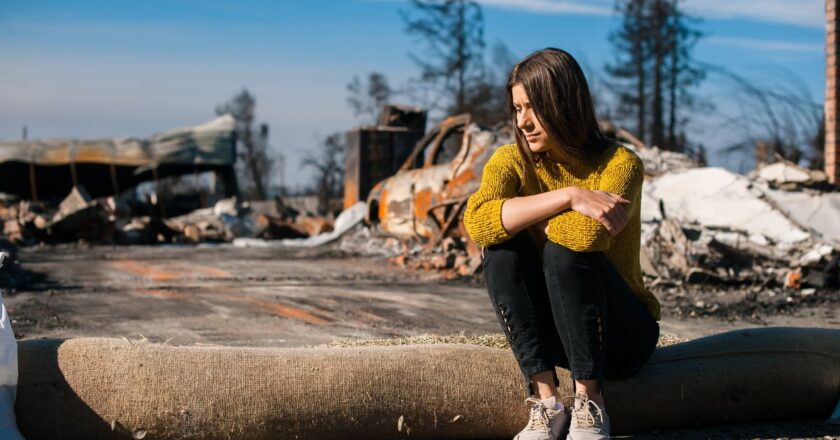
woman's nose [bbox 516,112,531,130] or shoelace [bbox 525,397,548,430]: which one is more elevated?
woman's nose [bbox 516,112,531,130]

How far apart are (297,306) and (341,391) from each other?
329 cm

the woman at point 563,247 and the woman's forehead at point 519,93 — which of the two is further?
the woman's forehead at point 519,93

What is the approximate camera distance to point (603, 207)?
238 cm

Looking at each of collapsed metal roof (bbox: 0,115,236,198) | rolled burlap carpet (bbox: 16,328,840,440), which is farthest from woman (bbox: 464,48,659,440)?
collapsed metal roof (bbox: 0,115,236,198)

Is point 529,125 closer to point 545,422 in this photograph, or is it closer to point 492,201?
point 492,201

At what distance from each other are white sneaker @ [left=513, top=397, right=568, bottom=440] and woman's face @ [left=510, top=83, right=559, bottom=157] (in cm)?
73

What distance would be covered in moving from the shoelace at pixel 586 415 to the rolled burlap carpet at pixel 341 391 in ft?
0.84

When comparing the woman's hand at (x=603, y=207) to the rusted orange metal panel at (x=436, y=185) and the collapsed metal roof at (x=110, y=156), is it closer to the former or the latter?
the rusted orange metal panel at (x=436, y=185)

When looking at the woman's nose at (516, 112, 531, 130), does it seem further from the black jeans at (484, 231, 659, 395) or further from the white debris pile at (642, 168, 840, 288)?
the white debris pile at (642, 168, 840, 288)

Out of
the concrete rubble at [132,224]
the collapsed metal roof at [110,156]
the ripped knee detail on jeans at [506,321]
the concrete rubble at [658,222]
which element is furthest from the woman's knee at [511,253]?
the collapsed metal roof at [110,156]

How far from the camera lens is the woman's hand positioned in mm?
2363

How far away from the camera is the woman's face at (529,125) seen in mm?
2523

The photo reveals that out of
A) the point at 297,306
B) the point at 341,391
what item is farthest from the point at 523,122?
the point at 297,306

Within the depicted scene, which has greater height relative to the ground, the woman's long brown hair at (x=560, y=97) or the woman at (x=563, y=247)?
the woman's long brown hair at (x=560, y=97)
